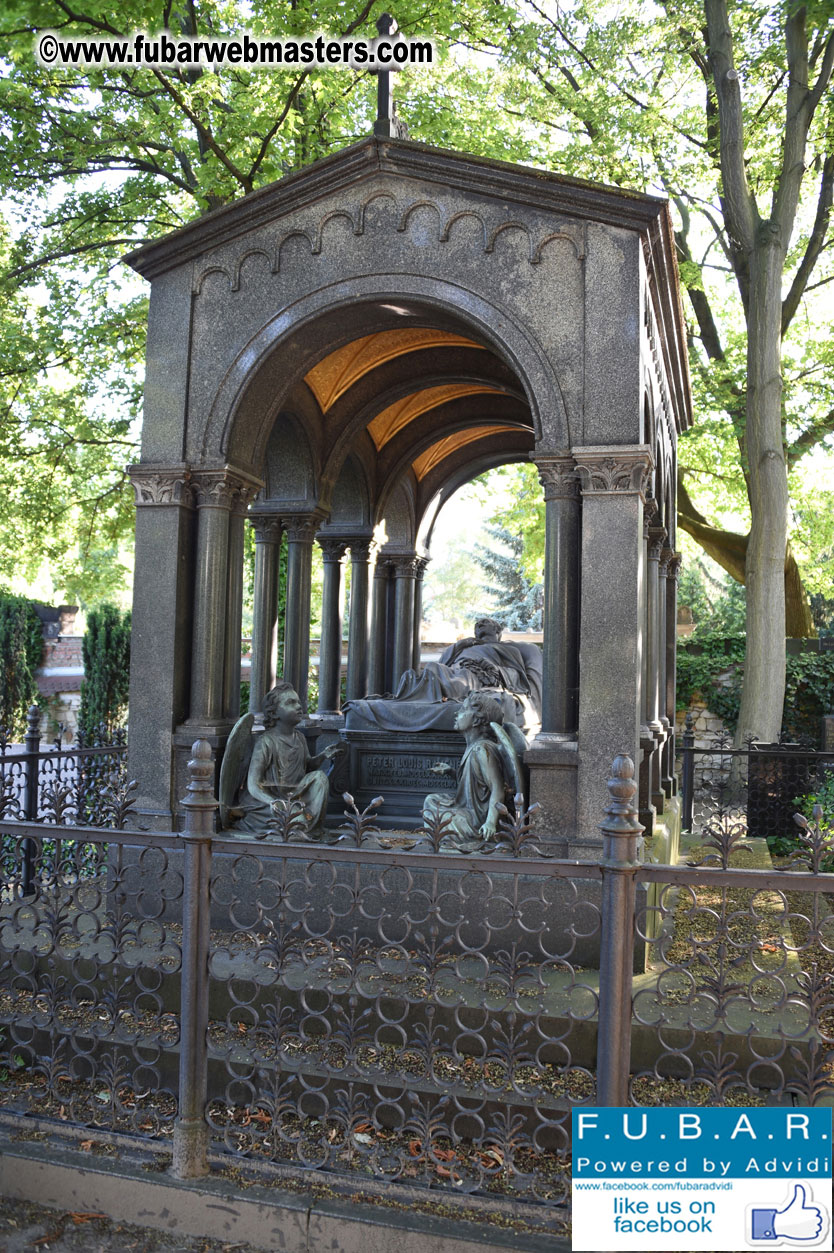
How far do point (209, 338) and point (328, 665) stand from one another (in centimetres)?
359

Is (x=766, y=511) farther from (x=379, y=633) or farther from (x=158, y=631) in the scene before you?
(x=158, y=631)

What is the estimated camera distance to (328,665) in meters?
8.88

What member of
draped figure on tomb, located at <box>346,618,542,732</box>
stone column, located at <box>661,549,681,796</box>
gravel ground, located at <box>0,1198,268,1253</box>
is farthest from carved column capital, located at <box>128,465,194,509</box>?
stone column, located at <box>661,549,681,796</box>

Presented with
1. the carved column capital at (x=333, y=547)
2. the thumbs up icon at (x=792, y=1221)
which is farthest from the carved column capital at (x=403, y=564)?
the thumbs up icon at (x=792, y=1221)

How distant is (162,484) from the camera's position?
20.2 feet

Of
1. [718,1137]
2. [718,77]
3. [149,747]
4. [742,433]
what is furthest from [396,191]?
[742,433]

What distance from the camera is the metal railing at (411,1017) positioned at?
323 centimetres

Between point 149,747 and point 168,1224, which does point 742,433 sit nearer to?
point 149,747

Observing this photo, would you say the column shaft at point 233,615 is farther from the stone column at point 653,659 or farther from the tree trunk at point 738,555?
the tree trunk at point 738,555

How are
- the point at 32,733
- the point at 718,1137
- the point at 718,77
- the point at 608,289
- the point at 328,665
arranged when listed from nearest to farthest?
the point at 718,1137
the point at 608,289
the point at 32,733
the point at 328,665
the point at 718,77

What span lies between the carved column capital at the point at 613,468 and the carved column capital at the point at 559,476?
11 cm

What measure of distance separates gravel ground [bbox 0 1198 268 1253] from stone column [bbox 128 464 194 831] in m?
2.71

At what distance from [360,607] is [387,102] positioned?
15.0 feet

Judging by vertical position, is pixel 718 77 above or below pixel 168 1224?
above
